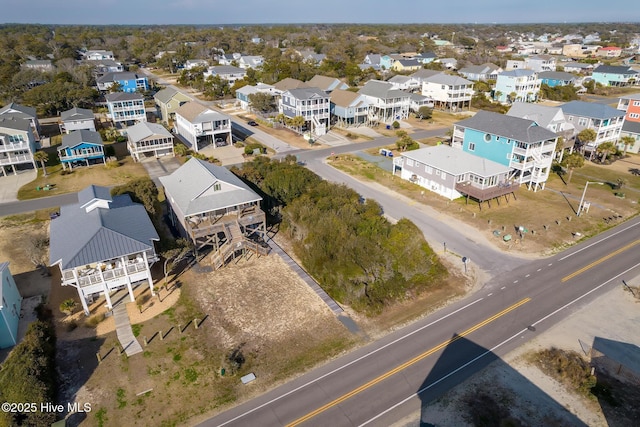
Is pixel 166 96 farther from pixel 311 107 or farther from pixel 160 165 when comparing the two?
pixel 311 107

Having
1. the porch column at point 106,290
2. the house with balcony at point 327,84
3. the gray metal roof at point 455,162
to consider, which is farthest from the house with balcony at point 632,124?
the porch column at point 106,290

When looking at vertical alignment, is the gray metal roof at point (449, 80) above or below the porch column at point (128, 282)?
above

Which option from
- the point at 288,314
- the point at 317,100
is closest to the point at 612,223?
the point at 288,314

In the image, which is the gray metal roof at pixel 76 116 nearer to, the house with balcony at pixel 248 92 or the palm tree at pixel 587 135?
the house with balcony at pixel 248 92

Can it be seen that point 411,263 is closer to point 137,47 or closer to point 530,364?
point 530,364

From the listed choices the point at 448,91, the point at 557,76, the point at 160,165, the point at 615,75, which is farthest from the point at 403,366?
the point at 615,75

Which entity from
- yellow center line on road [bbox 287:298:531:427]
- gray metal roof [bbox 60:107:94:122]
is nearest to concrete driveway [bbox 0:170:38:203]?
gray metal roof [bbox 60:107:94:122]
